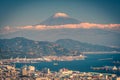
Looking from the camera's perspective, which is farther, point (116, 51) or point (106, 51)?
point (106, 51)

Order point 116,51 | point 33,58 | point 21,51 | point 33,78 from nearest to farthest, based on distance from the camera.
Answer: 1. point 33,78
2. point 33,58
3. point 21,51
4. point 116,51

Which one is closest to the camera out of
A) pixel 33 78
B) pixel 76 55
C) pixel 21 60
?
pixel 33 78

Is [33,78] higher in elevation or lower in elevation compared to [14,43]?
lower

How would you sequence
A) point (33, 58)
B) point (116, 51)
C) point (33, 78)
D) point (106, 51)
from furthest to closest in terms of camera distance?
point (106, 51), point (116, 51), point (33, 58), point (33, 78)

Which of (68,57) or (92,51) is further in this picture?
(92,51)

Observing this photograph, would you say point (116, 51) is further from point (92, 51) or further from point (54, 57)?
point (54, 57)

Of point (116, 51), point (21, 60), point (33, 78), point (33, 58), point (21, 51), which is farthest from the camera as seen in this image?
point (116, 51)

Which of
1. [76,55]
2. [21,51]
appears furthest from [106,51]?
Result: [21,51]

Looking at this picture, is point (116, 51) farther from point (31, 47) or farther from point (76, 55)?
point (31, 47)

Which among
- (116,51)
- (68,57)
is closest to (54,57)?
(68,57)
